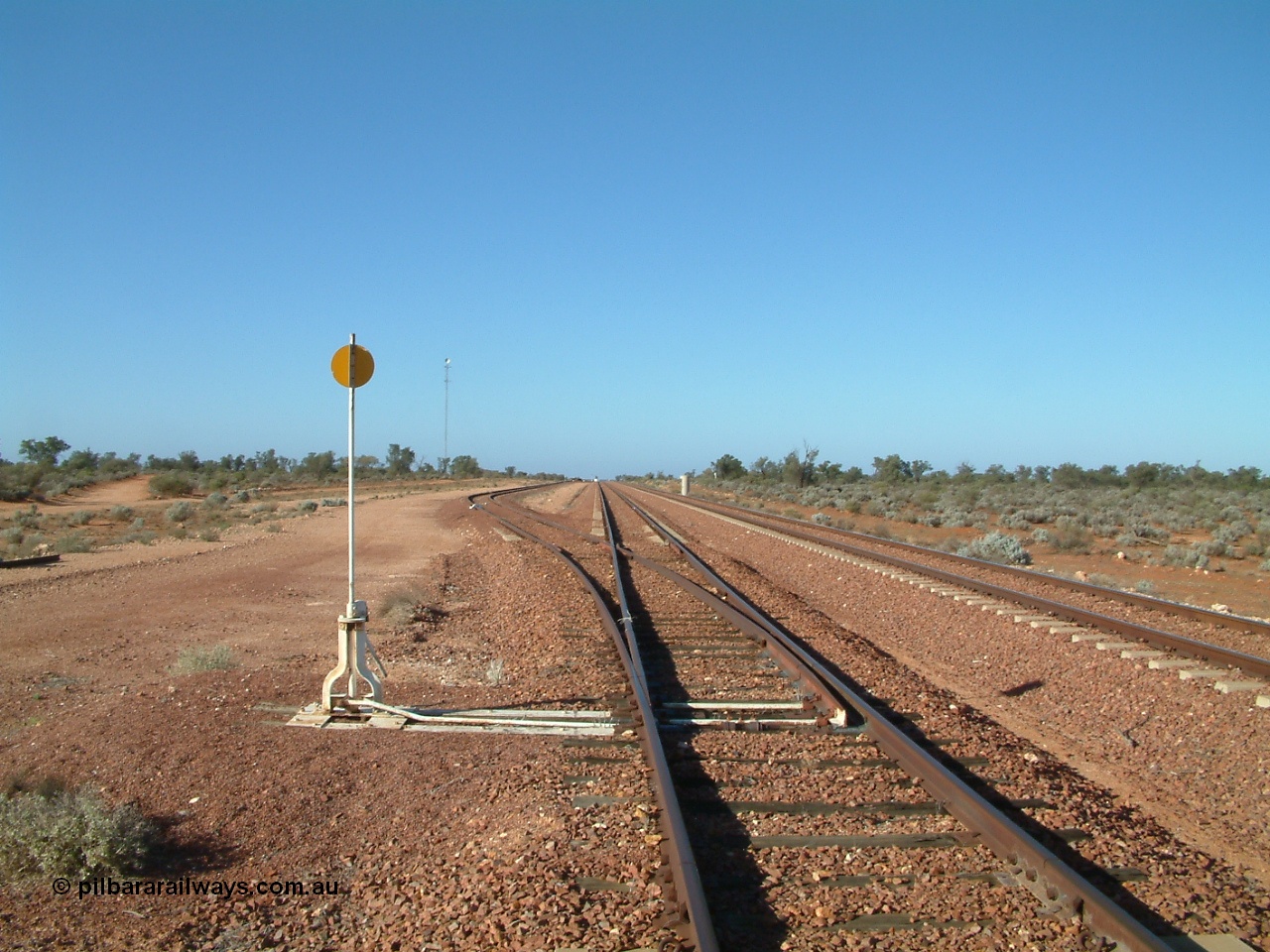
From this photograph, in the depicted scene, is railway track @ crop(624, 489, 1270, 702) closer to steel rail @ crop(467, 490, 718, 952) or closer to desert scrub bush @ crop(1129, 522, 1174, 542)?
steel rail @ crop(467, 490, 718, 952)

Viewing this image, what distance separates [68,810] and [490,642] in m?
6.69

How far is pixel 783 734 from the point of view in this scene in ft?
24.4

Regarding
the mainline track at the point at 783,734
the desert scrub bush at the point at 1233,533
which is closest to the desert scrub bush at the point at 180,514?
the mainline track at the point at 783,734

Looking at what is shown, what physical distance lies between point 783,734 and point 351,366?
4458mm

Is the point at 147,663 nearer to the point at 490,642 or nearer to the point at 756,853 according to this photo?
the point at 490,642

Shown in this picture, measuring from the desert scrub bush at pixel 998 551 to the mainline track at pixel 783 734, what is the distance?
36.6 ft

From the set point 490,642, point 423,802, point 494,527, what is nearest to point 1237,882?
point 423,802

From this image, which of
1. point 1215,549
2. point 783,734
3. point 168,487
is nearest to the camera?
point 783,734

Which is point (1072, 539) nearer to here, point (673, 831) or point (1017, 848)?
point (1017, 848)

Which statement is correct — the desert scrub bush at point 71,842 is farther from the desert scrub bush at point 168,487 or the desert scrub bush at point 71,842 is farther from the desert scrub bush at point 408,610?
the desert scrub bush at point 168,487

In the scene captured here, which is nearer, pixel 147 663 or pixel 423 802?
pixel 423 802

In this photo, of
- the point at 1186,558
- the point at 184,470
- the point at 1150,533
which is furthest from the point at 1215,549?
the point at 184,470

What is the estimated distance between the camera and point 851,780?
6.32m

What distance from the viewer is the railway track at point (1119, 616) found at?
33.7ft
